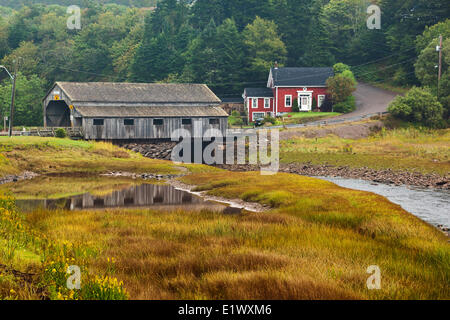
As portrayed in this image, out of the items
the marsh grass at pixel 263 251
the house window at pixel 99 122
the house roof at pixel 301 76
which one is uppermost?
the house roof at pixel 301 76

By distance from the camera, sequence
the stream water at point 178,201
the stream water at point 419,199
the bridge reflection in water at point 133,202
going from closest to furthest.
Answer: the stream water at point 419,199
the stream water at point 178,201
the bridge reflection in water at point 133,202

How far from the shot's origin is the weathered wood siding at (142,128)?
57062mm

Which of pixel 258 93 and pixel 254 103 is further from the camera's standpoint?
pixel 254 103

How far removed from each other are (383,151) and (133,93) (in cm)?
3193

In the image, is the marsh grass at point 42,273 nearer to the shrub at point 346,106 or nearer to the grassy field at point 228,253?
the grassy field at point 228,253

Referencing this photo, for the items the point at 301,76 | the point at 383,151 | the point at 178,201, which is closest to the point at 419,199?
the point at 178,201

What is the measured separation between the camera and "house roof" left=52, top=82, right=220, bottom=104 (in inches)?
2352

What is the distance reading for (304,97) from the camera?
8025 cm

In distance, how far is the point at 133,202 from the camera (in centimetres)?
2409

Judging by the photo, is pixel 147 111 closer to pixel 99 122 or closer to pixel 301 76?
pixel 99 122

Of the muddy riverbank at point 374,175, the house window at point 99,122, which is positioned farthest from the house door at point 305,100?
the house window at point 99,122
